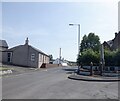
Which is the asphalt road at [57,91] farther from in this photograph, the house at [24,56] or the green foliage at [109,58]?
the house at [24,56]

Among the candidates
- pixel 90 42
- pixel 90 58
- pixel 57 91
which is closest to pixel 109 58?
pixel 90 58

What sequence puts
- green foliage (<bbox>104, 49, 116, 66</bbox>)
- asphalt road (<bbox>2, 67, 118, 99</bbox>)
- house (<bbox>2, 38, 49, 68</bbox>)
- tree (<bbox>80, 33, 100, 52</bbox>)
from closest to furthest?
asphalt road (<bbox>2, 67, 118, 99</bbox>)
green foliage (<bbox>104, 49, 116, 66</bbox>)
house (<bbox>2, 38, 49, 68</bbox>)
tree (<bbox>80, 33, 100, 52</bbox>)

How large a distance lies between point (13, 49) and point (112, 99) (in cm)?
5324

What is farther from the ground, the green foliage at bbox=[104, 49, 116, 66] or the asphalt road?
the green foliage at bbox=[104, 49, 116, 66]

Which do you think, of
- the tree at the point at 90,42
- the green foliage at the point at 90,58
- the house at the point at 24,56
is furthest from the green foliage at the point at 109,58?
the tree at the point at 90,42

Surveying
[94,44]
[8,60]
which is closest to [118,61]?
[8,60]

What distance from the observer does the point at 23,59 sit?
63.3 m

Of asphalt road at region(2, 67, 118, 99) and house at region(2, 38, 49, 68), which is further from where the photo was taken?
house at region(2, 38, 49, 68)

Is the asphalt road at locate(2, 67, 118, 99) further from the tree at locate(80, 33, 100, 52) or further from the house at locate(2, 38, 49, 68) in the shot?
the tree at locate(80, 33, 100, 52)

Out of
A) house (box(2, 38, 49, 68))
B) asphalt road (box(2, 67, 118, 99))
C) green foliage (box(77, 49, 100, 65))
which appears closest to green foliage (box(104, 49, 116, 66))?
green foliage (box(77, 49, 100, 65))

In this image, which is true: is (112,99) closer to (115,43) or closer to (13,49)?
(13,49)

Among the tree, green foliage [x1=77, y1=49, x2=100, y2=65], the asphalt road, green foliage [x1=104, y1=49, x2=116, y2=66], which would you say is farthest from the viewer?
the tree

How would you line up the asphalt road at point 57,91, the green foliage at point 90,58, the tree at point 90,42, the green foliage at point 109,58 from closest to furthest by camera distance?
the asphalt road at point 57,91
the green foliage at point 109,58
the green foliage at point 90,58
the tree at point 90,42

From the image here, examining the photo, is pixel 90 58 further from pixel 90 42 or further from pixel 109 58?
pixel 90 42
